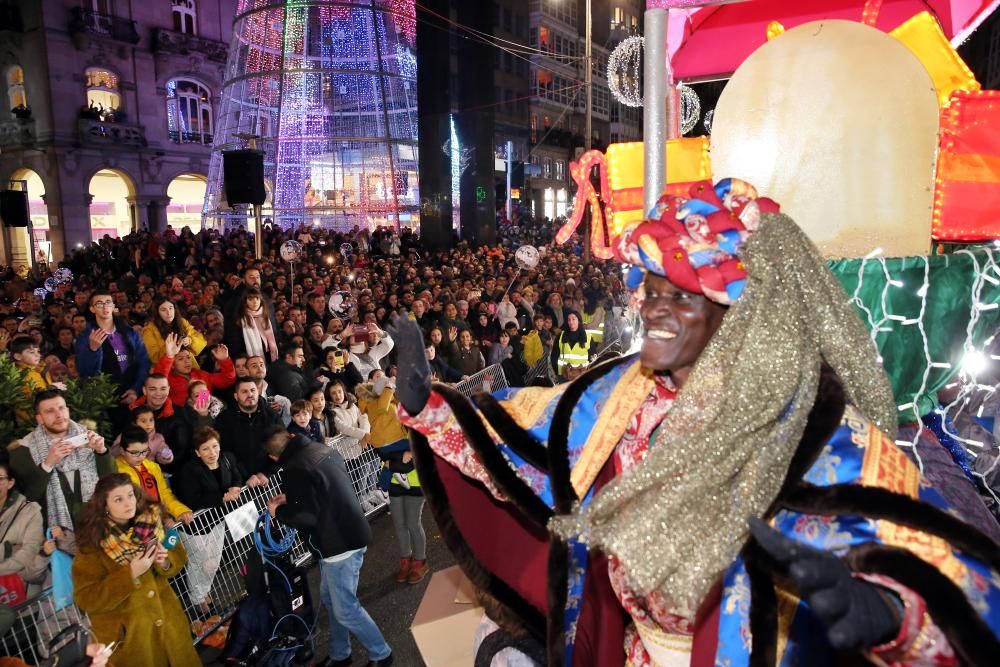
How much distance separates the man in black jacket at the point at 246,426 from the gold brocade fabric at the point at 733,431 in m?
4.43

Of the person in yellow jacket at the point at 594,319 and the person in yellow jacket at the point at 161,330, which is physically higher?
the person in yellow jacket at the point at 161,330

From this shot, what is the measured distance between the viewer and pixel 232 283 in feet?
39.7

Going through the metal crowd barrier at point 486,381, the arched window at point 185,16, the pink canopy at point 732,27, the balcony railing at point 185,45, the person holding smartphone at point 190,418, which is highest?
the arched window at point 185,16

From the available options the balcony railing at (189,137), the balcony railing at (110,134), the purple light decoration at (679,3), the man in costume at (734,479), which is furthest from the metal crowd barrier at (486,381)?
the balcony railing at (189,137)

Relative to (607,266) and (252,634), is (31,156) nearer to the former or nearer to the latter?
(607,266)

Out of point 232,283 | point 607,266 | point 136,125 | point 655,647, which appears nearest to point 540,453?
point 655,647

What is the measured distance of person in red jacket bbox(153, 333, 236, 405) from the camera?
6.54 m

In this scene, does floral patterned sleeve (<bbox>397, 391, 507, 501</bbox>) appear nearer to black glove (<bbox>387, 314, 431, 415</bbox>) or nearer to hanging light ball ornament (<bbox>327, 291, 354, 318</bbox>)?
black glove (<bbox>387, 314, 431, 415</bbox>)

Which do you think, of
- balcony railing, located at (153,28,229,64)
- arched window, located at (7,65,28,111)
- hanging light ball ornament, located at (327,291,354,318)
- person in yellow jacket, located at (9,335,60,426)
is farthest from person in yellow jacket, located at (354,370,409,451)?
arched window, located at (7,65,28,111)

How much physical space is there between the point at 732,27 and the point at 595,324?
8.90 metres

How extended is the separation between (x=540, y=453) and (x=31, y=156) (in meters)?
34.4

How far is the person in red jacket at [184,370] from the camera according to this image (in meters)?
6.54

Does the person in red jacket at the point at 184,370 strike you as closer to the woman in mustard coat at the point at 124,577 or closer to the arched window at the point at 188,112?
the woman in mustard coat at the point at 124,577

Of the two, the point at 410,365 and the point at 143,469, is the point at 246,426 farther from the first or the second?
the point at 410,365
